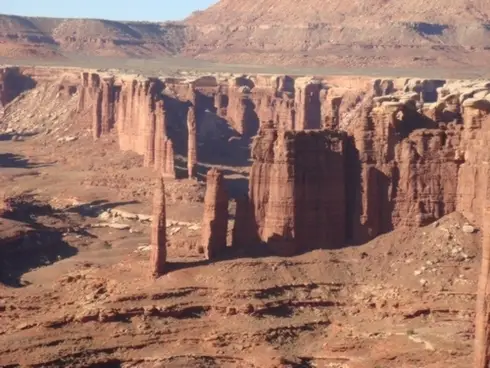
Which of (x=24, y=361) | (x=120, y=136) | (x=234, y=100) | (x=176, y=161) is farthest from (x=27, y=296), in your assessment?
(x=234, y=100)

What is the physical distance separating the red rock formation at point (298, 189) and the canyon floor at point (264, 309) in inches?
65.9

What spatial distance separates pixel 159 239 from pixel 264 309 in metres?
6.18

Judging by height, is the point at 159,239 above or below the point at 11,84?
below

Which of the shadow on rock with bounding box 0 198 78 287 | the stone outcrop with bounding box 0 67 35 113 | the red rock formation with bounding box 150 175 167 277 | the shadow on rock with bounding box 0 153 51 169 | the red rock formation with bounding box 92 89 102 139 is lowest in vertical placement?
the shadow on rock with bounding box 0 198 78 287

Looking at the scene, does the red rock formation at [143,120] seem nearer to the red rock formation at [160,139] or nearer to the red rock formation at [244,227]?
the red rock formation at [160,139]

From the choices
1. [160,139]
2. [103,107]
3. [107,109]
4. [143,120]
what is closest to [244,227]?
[160,139]

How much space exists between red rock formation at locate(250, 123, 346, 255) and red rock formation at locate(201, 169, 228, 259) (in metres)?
1.72

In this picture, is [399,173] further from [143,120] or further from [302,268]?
[143,120]

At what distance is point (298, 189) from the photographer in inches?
2137

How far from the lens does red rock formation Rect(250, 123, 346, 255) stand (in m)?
54.0

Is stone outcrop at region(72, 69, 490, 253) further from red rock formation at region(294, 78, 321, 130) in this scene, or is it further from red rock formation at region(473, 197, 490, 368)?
red rock formation at region(294, 78, 321, 130)

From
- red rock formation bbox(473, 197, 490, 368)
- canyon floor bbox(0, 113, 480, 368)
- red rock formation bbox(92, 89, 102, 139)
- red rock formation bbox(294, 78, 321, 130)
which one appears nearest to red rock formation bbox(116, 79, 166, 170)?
red rock formation bbox(92, 89, 102, 139)

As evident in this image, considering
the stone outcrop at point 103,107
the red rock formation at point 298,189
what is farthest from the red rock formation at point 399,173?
the stone outcrop at point 103,107

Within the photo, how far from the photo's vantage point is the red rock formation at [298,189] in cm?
5403
